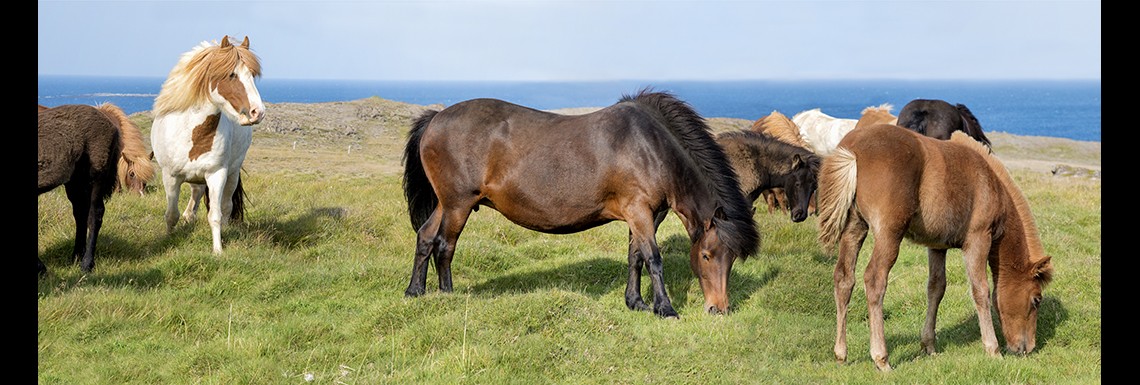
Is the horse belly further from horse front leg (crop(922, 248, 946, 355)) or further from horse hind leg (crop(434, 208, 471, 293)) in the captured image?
horse front leg (crop(922, 248, 946, 355))

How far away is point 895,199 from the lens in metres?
6.39

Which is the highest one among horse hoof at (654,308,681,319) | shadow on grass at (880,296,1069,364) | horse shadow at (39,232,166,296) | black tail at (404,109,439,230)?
black tail at (404,109,439,230)

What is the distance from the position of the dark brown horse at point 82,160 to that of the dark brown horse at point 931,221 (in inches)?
277

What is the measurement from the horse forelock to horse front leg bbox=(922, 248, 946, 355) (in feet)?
5.01

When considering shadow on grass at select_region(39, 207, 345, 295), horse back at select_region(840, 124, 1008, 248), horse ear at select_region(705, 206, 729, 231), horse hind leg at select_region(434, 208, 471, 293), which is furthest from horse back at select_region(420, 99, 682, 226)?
shadow on grass at select_region(39, 207, 345, 295)

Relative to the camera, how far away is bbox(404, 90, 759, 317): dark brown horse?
25.5ft

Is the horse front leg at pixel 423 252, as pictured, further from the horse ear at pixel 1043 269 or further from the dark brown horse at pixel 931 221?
the horse ear at pixel 1043 269

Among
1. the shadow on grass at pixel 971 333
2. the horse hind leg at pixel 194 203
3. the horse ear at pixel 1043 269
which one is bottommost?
the shadow on grass at pixel 971 333

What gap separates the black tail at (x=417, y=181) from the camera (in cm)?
855

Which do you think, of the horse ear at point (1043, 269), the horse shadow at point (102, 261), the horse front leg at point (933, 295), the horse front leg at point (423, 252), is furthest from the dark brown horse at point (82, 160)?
the horse ear at point (1043, 269)

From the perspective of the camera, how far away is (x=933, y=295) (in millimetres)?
7184

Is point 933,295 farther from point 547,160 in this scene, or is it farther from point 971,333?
point 547,160

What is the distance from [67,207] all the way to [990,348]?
10091 mm
